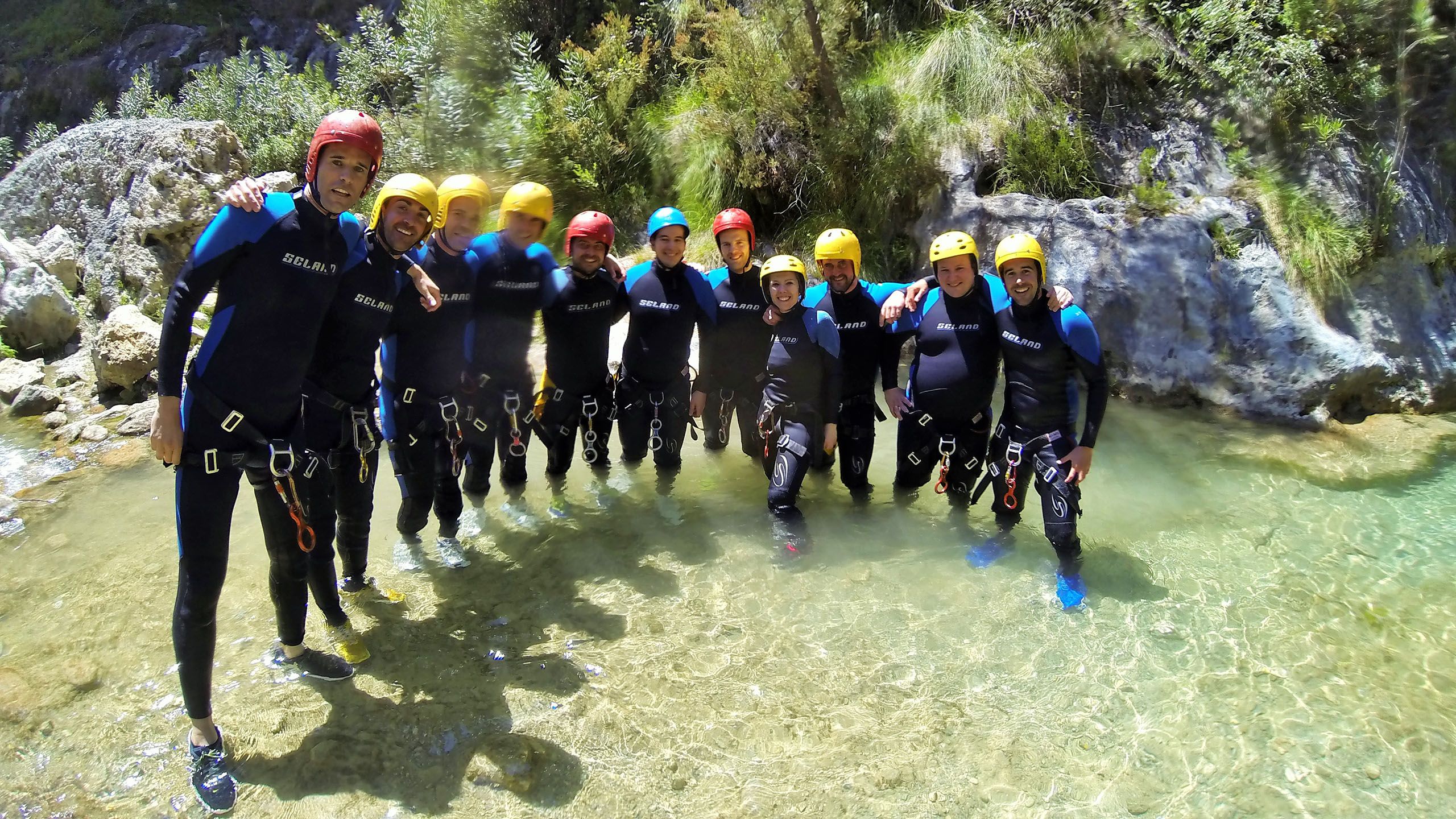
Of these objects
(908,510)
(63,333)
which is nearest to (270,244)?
(908,510)

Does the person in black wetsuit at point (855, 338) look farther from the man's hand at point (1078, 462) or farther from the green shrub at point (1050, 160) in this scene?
the green shrub at point (1050, 160)

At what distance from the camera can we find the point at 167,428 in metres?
2.95

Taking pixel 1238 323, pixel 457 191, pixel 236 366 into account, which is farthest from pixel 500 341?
pixel 1238 323

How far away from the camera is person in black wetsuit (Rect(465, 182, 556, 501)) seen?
489cm

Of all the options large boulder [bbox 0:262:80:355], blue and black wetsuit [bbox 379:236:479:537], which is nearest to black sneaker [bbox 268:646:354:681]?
blue and black wetsuit [bbox 379:236:479:537]

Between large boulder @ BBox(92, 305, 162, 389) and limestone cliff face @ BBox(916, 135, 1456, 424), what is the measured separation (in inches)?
313

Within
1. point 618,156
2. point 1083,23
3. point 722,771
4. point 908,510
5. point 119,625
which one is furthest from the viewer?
point 618,156

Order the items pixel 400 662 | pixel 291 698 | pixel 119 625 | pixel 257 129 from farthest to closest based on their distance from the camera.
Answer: pixel 257 129, pixel 119 625, pixel 400 662, pixel 291 698

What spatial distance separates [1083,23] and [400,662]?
839 cm

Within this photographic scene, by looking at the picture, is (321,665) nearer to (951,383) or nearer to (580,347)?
(580,347)

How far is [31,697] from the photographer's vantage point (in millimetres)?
3801

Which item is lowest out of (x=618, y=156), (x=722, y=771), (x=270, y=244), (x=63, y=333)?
(x=722, y=771)

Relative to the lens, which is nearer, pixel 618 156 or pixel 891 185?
pixel 891 185

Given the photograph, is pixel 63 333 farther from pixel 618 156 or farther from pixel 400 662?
pixel 400 662
